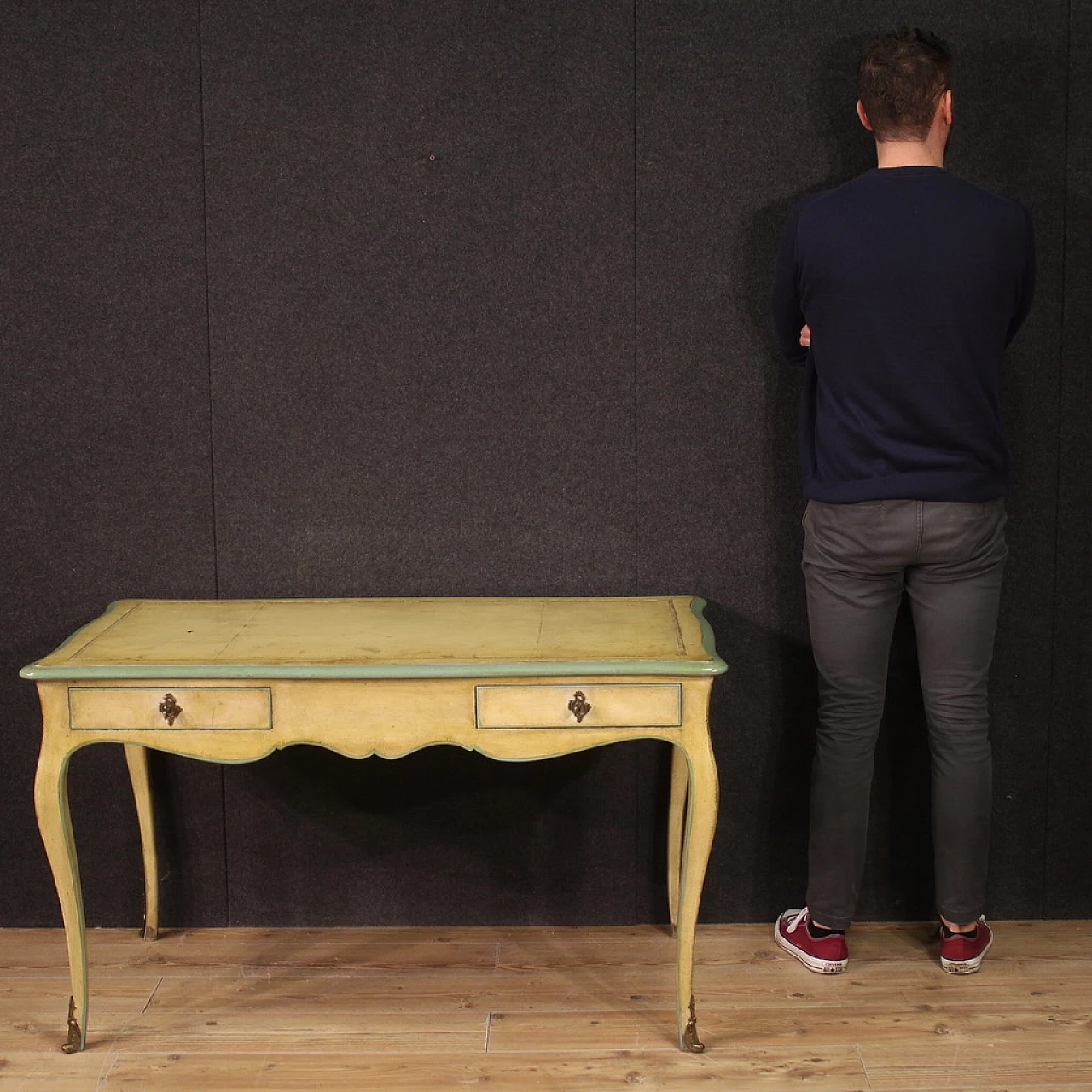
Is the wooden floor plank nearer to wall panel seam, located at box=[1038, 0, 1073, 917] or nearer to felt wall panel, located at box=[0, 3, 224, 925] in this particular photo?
felt wall panel, located at box=[0, 3, 224, 925]

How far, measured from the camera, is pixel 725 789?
282 centimetres

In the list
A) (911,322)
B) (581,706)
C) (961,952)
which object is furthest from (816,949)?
(911,322)

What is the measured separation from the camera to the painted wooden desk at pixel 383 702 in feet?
7.28

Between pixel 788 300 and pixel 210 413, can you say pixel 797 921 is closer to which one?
pixel 788 300

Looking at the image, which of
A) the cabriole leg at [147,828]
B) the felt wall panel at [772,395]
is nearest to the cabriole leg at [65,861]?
the cabriole leg at [147,828]

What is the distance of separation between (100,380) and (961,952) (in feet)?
7.01

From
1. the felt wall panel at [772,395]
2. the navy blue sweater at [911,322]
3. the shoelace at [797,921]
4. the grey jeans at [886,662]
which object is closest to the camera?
the navy blue sweater at [911,322]

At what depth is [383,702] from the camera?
7.38 feet

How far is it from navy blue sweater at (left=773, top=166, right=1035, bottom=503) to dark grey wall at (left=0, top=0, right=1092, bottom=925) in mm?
312

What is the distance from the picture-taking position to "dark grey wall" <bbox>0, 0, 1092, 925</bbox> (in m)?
2.60

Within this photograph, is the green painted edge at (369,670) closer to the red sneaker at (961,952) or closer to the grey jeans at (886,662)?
the grey jeans at (886,662)

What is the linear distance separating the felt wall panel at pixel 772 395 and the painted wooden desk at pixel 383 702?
1.53ft

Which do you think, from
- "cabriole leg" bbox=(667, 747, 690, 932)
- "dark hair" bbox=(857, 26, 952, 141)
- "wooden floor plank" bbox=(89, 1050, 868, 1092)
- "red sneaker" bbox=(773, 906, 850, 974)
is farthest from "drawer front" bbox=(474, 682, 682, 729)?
"dark hair" bbox=(857, 26, 952, 141)

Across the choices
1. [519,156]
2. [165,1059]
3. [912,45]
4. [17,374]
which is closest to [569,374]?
[519,156]
